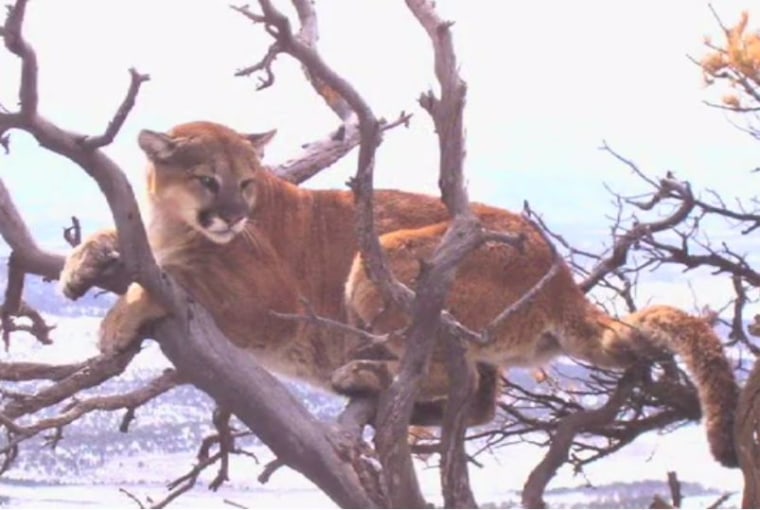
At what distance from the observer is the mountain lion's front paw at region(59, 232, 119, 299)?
8.41 ft

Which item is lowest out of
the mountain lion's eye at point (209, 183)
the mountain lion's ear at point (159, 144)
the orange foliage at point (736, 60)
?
the mountain lion's eye at point (209, 183)

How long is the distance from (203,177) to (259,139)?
28 centimetres

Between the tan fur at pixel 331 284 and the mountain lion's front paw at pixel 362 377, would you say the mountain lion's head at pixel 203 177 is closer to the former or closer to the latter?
the tan fur at pixel 331 284

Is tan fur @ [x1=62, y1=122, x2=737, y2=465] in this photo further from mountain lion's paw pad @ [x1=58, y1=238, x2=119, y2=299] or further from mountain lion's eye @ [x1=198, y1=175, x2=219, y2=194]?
mountain lion's paw pad @ [x1=58, y1=238, x2=119, y2=299]

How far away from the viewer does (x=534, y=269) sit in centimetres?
329

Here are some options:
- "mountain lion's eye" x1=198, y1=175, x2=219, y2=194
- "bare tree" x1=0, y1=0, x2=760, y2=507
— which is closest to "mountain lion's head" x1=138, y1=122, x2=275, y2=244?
"mountain lion's eye" x1=198, y1=175, x2=219, y2=194

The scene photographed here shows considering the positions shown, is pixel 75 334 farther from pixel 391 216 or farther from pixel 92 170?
pixel 92 170

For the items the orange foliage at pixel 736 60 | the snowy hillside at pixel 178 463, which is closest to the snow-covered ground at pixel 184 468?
the snowy hillside at pixel 178 463

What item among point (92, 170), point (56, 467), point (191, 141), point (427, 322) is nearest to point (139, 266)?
point (92, 170)

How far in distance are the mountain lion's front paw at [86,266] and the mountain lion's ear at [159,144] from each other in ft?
1.80

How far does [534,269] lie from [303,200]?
632 mm

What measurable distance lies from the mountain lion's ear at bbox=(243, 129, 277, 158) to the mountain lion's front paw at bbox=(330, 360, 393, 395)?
69 cm

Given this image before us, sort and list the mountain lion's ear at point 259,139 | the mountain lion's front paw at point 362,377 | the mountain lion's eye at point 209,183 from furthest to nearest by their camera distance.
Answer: the mountain lion's ear at point 259,139, the mountain lion's eye at point 209,183, the mountain lion's front paw at point 362,377

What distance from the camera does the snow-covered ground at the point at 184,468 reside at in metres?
3.51
